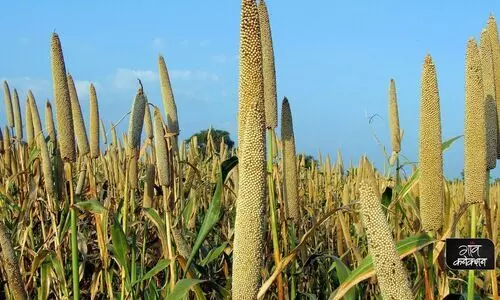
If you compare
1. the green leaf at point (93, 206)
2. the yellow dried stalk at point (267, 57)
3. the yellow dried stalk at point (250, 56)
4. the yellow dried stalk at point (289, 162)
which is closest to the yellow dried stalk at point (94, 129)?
the green leaf at point (93, 206)

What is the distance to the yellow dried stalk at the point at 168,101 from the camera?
350 cm

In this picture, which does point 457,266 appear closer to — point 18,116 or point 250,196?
point 250,196

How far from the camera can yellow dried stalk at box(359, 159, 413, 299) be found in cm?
127

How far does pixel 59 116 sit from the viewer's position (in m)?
2.95

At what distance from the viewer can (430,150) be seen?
219cm

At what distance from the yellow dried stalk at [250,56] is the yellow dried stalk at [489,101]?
1.23m

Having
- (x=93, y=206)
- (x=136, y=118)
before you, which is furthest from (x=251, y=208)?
(x=136, y=118)

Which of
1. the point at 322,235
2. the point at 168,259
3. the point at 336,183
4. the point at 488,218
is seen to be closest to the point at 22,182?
the point at 322,235

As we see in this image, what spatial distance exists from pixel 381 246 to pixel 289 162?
1702mm

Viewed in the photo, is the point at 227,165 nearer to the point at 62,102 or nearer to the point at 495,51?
the point at 62,102

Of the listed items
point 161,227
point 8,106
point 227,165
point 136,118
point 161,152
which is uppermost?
point 8,106

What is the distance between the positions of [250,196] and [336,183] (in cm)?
841

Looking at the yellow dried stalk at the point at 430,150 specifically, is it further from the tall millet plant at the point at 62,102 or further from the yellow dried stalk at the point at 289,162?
the tall millet plant at the point at 62,102

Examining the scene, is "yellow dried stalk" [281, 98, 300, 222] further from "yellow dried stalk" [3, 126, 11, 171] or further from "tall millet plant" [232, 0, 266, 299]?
"yellow dried stalk" [3, 126, 11, 171]
